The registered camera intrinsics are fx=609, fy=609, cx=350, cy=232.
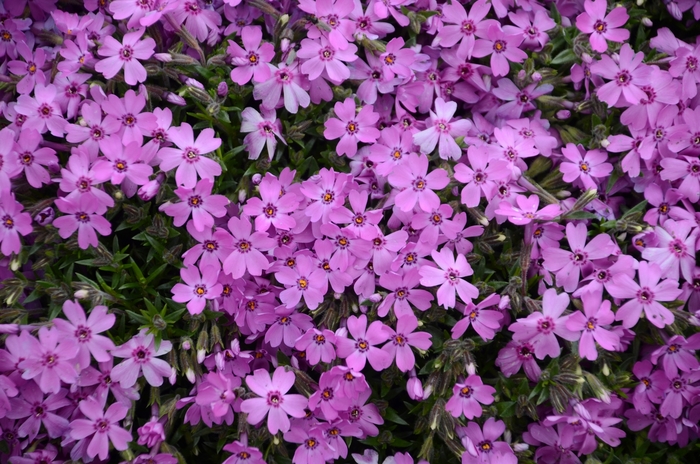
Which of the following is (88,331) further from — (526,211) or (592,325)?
(592,325)

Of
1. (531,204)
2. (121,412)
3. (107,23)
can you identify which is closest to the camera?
(121,412)

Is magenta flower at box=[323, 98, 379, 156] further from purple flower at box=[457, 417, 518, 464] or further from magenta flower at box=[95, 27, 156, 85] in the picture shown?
purple flower at box=[457, 417, 518, 464]

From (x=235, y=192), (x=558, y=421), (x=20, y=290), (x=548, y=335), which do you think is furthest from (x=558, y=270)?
(x=20, y=290)

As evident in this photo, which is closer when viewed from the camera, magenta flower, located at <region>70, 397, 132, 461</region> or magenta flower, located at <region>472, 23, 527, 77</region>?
magenta flower, located at <region>70, 397, 132, 461</region>

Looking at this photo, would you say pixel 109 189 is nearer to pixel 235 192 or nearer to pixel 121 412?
pixel 235 192

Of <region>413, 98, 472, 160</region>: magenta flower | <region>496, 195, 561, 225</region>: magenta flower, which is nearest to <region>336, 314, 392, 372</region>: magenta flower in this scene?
<region>496, 195, 561, 225</region>: magenta flower

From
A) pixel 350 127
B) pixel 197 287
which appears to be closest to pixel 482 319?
pixel 350 127
